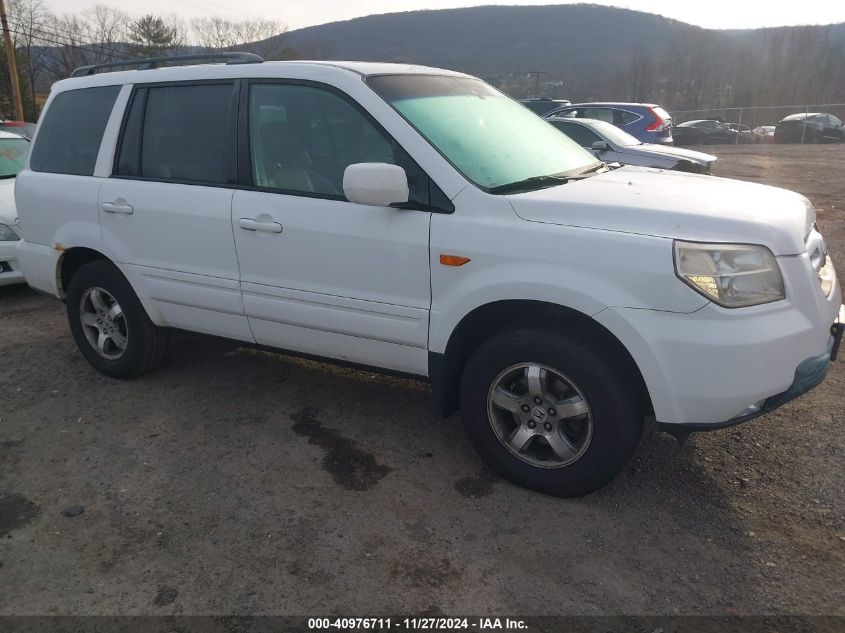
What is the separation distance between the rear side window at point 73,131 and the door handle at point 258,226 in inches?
54.3

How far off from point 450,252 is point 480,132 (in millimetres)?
825

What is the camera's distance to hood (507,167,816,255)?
2670mm

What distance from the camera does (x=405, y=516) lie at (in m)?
3.03

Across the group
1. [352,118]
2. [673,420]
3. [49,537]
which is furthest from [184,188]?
[673,420]

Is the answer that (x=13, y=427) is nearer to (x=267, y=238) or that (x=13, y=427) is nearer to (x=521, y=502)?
(x=267, y=238)

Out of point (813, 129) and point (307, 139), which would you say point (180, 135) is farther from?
point (813, 129)

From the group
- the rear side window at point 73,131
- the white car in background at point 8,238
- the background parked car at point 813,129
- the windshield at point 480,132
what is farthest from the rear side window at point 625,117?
the background parked car at point 813,129

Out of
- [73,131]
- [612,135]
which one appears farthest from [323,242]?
[612,135]

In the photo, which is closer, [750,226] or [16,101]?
[750,226]

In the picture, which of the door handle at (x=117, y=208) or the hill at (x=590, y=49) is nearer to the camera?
the door handle at (x=117, y=208)

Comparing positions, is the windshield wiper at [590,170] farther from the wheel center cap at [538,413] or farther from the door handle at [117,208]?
the door handle at [117,208]

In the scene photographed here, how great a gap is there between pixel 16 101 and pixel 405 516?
29397 millimetres

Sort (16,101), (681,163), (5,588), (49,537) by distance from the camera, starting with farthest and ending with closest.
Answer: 1. (16,101)
2. (681,163)
3. (49,537)
4. (5,588)

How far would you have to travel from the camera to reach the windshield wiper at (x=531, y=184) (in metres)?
3.12
